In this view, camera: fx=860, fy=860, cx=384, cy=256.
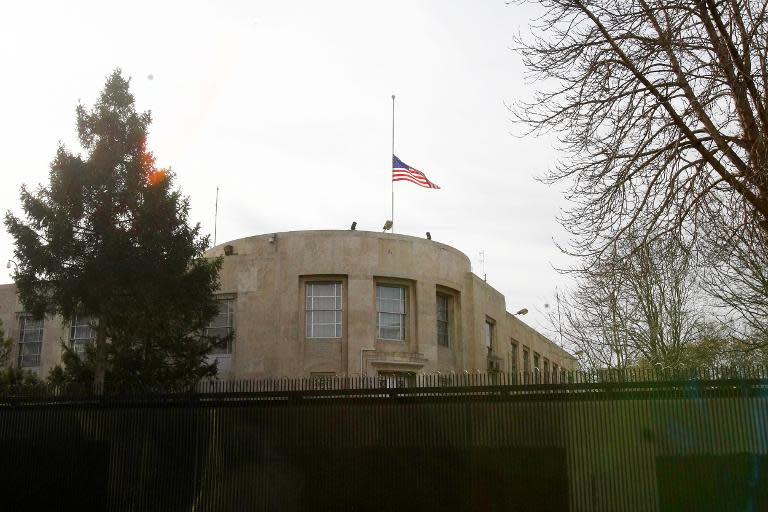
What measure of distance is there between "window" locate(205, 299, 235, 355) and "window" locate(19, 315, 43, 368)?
31.1 ft

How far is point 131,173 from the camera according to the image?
2620 centimetres

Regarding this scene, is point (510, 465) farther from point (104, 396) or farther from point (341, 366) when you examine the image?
point (341, 366)

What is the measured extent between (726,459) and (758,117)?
521 centimetres

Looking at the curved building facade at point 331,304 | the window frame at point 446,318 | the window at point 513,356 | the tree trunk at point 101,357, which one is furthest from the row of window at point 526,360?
the tree trunk at point 101,357

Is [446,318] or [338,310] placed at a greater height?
[446,318]

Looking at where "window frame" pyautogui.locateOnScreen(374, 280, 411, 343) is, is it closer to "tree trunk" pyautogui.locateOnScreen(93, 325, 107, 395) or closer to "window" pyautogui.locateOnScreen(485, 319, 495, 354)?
"window" pyautogui.locateOnScreen(485, 319, 495, 354)

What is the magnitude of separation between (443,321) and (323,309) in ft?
17.3

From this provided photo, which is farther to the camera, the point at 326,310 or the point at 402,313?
the point at 402,313

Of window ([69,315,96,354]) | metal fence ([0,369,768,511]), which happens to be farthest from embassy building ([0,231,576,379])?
metal fence ([0,369,768,511])

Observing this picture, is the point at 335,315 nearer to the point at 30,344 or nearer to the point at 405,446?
the point at 30,344

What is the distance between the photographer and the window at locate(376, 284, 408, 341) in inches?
1208

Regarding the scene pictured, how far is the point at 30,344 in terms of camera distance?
36344 mm

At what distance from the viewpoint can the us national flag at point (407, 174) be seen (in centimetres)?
3164

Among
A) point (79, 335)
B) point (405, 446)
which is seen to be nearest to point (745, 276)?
point (405, 446)
